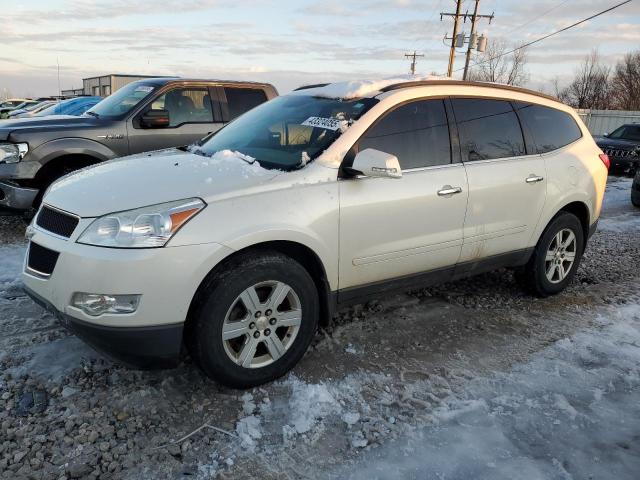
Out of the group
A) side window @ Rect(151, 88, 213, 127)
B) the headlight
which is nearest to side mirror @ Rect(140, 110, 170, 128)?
side window @ Rect(151, 88, 213, 127)

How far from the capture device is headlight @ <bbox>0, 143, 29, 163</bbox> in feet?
19.3

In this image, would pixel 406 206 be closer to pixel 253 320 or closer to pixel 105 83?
pixel 253 320

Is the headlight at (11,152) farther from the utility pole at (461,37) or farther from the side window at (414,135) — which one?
the utility pole at (461,37)

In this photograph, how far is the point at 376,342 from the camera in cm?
377

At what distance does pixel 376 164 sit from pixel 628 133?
15864 millimetres

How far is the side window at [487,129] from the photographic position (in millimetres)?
3906

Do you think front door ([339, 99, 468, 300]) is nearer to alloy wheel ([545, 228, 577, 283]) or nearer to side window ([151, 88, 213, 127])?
alloy wheel ([545, 228, 577, 283])

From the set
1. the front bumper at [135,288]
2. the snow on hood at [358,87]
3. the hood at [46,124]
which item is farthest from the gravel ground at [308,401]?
the hood at [46,124]

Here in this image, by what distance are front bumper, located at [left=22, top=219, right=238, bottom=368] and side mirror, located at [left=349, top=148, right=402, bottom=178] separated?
0.97 meters

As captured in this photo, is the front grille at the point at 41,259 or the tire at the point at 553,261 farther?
the tire at the point at 553,261

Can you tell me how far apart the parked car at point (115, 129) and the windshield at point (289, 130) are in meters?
2.66

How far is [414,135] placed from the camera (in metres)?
3.64

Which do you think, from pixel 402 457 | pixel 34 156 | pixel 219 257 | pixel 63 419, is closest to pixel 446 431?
pixel 402 457

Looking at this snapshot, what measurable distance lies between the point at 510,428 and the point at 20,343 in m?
3.09
